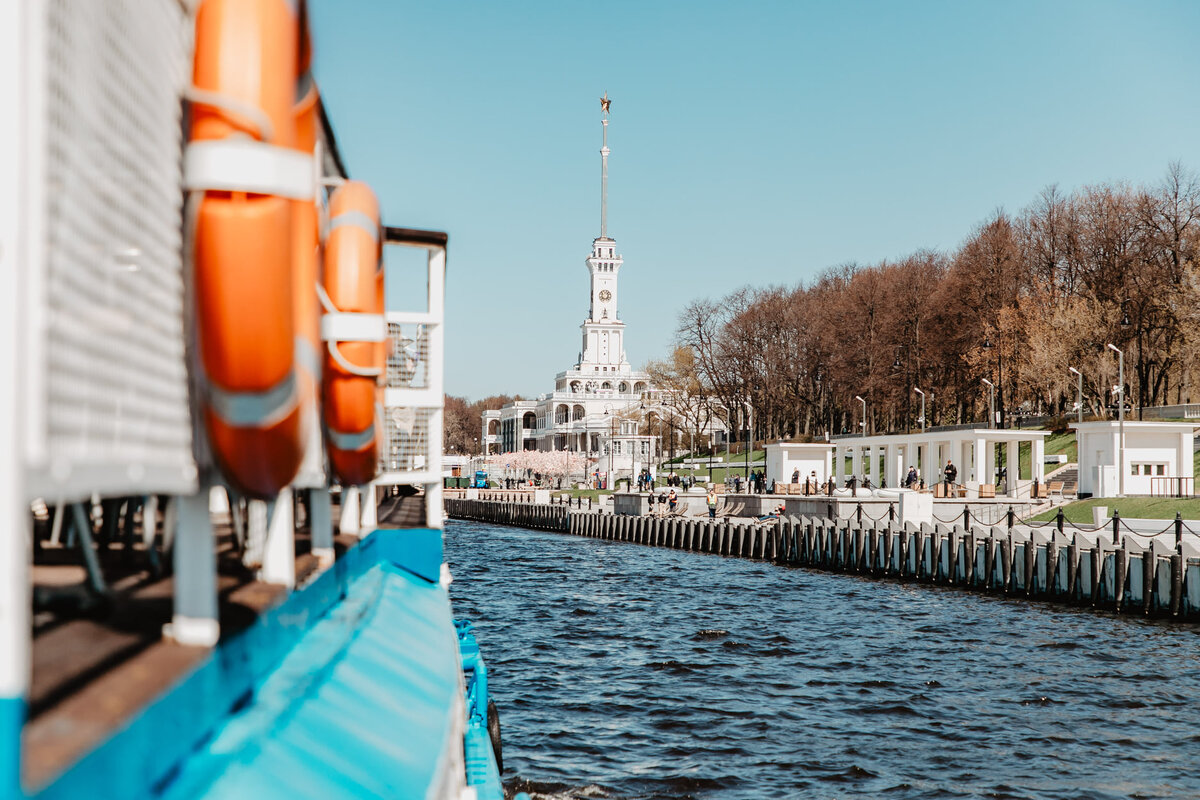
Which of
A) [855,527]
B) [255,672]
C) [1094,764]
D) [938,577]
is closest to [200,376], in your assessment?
[255,672]

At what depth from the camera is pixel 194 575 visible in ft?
10.3

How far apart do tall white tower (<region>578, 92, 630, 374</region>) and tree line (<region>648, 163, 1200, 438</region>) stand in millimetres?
66018

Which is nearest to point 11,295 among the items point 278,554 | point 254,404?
point 254,404

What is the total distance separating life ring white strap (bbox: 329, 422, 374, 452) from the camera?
6.00 m

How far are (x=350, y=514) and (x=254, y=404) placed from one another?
18.9 ft

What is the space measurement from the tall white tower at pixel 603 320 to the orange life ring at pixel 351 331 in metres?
153

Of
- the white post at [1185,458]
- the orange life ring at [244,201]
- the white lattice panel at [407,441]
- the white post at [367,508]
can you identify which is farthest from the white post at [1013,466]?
the orange life ring at [244,201]

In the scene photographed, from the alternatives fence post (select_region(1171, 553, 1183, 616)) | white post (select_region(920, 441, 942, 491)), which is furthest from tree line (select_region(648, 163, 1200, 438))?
fence post (select_region(1171, 553, 1183, 616))

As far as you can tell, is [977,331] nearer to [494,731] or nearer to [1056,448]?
[1056,448]

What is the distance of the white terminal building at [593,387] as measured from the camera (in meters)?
143

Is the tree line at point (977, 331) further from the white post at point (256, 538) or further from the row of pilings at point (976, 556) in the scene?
the white post at point (256, 538)

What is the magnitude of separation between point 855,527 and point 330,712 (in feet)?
116

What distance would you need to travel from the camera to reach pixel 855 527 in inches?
1492

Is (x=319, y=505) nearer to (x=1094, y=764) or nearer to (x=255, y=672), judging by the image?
(x=255, y=672)
